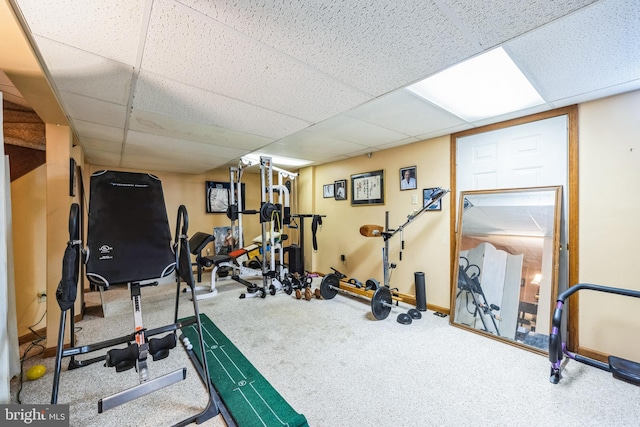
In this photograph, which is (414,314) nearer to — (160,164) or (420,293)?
(420,293)

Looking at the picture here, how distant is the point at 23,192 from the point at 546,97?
4.96m

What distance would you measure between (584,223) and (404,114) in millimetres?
1884

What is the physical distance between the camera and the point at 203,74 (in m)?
1.65

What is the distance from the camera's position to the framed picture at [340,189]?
179 inches

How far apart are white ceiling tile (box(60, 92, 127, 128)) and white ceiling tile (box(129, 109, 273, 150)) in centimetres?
10

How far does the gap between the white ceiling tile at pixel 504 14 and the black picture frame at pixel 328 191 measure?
3567 mm

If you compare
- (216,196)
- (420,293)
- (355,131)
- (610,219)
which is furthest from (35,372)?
(610,219)

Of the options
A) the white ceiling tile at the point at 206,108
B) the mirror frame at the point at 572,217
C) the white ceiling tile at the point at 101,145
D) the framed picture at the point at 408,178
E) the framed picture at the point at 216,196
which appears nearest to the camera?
the white ceiling tile at the point at 206,108

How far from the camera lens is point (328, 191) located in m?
4.90

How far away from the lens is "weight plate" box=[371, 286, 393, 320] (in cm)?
288

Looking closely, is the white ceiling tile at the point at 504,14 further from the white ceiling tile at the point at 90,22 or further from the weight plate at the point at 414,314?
the weight plate at the point at 414,314

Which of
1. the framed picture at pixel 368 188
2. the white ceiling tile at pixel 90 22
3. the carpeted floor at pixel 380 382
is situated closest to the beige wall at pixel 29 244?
the carpeted floor at pixel 380 382

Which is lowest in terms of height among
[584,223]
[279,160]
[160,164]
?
[584,223]

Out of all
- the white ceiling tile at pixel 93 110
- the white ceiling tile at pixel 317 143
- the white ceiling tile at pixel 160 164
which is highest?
the white ceiling tile at pixel 317 143
